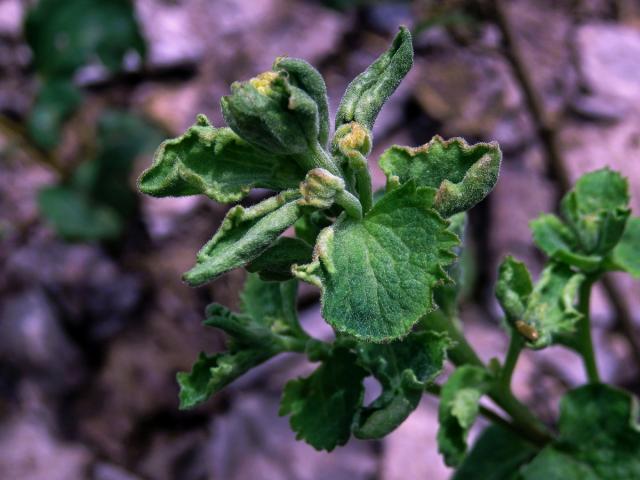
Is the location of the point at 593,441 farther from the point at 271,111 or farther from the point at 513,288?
the point at 271,111

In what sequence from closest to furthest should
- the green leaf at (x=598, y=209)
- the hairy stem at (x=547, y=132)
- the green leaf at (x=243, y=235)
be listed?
the green leaf at (x=243, y=235), the green leaf at (x=598, y=209), the hairy stem at (x=547, y=132)

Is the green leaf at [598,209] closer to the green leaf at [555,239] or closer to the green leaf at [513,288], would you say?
the green leaf at [555,239]

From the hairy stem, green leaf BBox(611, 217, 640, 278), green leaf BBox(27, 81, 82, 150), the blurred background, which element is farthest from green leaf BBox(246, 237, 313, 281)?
green leaf BBox(27, 81, 82, 150)

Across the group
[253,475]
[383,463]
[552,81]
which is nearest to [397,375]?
[383,463]

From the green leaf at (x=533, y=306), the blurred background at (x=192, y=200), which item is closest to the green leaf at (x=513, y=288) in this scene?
the green leaf at (x=533, y=306)

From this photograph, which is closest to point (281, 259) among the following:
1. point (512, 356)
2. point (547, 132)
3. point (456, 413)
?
point (456, 413)

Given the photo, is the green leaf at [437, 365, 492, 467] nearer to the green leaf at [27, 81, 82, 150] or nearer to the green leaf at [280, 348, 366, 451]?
the green leaf at [280, 348, 366, 451]
